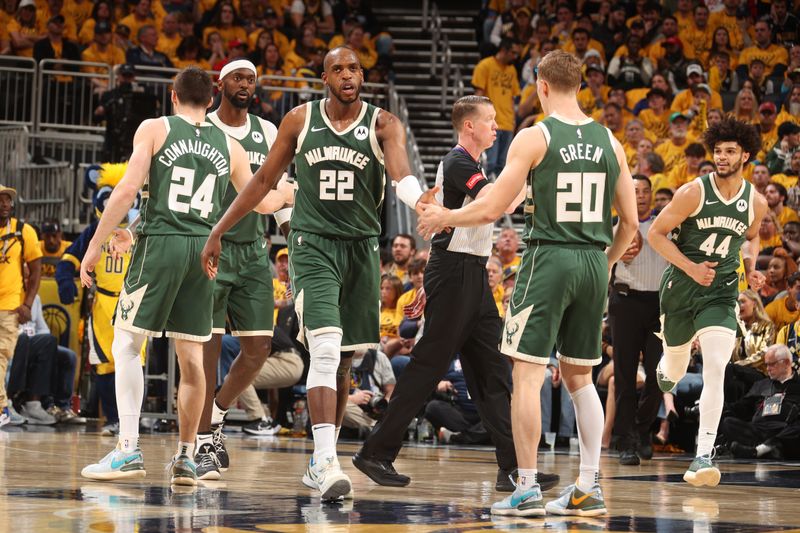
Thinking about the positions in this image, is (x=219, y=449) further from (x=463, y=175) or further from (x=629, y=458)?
(x=629, y=458)

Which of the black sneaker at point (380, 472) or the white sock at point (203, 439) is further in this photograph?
the white sock at point (203, 439)

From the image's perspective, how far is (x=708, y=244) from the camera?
25.4 ft

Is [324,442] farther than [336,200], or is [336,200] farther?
[336,200]

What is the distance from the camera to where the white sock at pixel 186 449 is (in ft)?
20.6

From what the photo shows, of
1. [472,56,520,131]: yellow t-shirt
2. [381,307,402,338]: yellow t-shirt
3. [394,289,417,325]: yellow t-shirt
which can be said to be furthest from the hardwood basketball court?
[472,56,520,131]: yellow t-shirt

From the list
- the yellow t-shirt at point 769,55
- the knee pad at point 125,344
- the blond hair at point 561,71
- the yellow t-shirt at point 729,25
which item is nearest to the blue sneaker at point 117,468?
the knee pad at point 125,344

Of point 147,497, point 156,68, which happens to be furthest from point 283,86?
point 147,497

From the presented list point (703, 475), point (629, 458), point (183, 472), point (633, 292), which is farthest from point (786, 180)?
point (183, 472)

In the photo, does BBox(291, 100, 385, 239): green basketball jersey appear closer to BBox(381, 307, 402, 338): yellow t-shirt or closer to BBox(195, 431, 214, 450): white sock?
BBox(195, 431, 214, 450): white sock

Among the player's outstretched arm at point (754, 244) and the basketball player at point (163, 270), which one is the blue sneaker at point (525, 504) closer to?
the basketball player at point (163, 270)

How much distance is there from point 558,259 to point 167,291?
2.19 metres

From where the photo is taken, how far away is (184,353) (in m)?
6.39

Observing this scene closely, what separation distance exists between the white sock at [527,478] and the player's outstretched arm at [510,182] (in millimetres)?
1124

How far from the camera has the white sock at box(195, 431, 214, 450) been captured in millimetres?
6834
